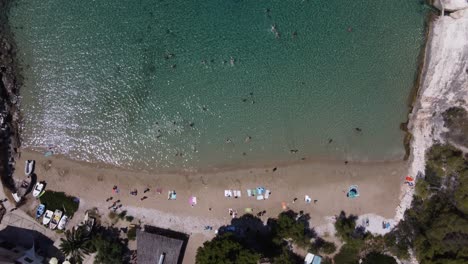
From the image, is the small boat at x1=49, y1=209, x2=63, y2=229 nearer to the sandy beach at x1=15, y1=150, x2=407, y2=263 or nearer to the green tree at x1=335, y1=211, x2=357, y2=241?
the sandy beach at x1=15, y1=150, x2=407, y2=263

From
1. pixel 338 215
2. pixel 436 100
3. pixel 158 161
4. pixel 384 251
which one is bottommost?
pixel 384 251

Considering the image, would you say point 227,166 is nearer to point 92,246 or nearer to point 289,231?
point 289,231

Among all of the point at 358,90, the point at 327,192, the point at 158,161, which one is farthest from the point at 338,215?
the point at 158,161

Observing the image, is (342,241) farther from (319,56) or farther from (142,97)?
(142,97)

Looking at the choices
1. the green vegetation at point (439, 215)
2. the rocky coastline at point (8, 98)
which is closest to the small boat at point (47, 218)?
the rocky coastline at point (8, 98)

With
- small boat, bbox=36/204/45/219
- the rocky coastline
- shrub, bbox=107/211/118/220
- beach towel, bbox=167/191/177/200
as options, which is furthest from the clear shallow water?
small boat, bbox=36/204/45/219
